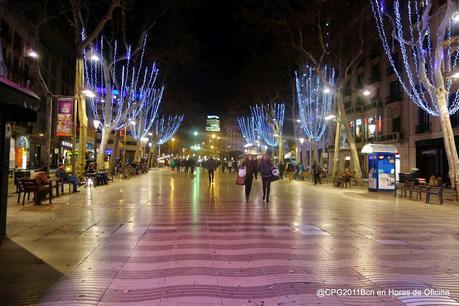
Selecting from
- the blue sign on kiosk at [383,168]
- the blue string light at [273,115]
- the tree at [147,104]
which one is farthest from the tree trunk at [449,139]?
the blue string light at [273,115]

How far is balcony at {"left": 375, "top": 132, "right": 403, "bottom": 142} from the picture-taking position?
40.1 meters

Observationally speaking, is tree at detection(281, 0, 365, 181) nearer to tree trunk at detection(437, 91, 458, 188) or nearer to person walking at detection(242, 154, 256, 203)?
tree trunk at detection(437, 91, 458, 188)

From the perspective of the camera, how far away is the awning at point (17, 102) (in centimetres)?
706

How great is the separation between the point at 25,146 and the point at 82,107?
2459 cm

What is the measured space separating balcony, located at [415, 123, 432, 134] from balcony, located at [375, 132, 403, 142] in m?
2.46

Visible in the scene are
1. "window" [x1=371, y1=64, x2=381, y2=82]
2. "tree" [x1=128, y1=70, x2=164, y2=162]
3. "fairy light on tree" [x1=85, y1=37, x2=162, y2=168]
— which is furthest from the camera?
"window" [x1=371, y1=64, x2=381, y2=82]

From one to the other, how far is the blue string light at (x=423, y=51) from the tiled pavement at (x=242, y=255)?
884 centimetres

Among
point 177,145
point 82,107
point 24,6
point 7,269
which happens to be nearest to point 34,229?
point 7,269

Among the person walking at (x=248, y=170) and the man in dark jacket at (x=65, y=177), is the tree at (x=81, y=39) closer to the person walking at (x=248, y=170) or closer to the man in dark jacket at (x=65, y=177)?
the man in dark jacket at (x=65, y=177)

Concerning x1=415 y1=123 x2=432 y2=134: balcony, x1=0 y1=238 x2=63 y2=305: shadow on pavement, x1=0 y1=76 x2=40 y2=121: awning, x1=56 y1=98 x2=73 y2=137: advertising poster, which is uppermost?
x1=415 y1=123 x2=432 y2=134: balcony

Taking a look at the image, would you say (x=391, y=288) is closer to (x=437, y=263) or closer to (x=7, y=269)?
(x=437, y=263)

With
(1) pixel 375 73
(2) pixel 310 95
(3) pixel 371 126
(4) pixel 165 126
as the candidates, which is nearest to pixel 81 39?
(2) pixel 310 95

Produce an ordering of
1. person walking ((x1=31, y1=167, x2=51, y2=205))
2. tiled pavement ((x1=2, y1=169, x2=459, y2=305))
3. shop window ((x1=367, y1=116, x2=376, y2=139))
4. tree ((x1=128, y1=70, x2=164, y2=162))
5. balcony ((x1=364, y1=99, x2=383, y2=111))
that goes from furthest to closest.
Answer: shop window ((x1=367, y1=116, x2=376, y2=139)) → balcony ((x1=364, y1=99, x2=383, y2=111)) → tree ((x1=128, y1=70, x2=164, y2=162)) → person walking ((x1=31, y1=167, x2=51, y2=205)) → tiled pavement ((x1=2, y1=169, x2=459, y2=305))

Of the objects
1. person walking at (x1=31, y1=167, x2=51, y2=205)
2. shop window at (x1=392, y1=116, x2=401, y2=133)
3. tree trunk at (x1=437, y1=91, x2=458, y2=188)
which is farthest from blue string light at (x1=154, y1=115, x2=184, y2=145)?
person walking at (x1=31, y1=167, x2=51, y2=205)
